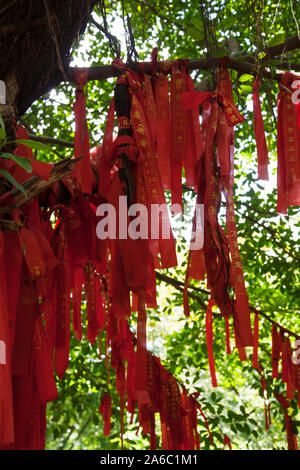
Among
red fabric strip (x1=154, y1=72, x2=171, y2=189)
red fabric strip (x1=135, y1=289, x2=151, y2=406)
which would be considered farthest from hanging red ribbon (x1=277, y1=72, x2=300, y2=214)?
red fabric strip (x1=135, y1=289, x2=151, y2=406)

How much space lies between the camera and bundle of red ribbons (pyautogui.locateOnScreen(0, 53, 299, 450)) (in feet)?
2.97

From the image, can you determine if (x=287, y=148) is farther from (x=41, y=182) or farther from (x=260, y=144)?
(x=41, y=182)

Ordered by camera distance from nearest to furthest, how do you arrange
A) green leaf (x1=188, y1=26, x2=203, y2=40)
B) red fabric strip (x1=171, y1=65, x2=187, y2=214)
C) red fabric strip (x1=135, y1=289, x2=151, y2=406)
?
red fabric strip (x1=135, y1=289, x2=151, y2=406), red fabric strip (x1=171, y1=65, x2=187, y2=214), green leaf (x1=188, y1=26, x2=203, y2=40)

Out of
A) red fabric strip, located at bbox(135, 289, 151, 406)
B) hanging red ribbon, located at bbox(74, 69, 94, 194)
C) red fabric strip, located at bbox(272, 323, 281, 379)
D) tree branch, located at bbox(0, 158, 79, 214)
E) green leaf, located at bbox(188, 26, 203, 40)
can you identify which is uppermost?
green leaf, located at bbox(188, 26, 203, 40)

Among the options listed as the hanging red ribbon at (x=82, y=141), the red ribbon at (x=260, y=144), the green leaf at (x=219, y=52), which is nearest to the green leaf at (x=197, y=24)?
the green leaf at (x=219, y=52)

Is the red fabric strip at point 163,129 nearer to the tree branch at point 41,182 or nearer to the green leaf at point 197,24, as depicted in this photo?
the green leaf at point 197,24

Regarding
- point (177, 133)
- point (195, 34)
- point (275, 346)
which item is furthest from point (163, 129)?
point (275, 346)

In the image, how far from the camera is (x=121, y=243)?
0.98 metres

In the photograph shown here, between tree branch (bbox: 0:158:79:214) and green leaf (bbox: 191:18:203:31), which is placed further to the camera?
green leaf (bbox: 191:18:203:31)

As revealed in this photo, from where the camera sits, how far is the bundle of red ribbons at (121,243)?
0.91m

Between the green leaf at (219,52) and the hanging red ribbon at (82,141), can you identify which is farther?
the green leaf at (219,52)

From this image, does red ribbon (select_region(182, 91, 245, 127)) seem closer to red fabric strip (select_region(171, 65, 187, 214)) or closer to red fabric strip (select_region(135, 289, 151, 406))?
red fabric strip (select_region(171, 65, 187, 214))

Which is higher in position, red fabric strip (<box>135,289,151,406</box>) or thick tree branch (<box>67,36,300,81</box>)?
thick tree branch (<box>67,36,300,81</box>)

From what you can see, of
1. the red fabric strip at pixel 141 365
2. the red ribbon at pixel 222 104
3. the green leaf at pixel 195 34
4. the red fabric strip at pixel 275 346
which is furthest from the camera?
the red fabric strip at pixel 275 346
